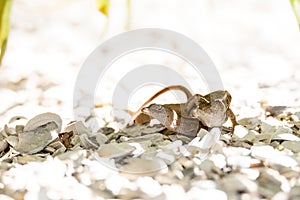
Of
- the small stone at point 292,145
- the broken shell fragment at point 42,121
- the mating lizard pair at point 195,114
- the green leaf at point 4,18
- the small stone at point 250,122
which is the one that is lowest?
the small stone at point 292,145

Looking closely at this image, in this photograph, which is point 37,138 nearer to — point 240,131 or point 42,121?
point 42,121

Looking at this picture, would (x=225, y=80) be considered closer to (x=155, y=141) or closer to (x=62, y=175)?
(x=155, y=141)

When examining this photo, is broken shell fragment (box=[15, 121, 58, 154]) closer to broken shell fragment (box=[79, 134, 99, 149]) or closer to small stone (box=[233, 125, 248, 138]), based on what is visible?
broken shell fragment (box=[79, 134, 99, 149])

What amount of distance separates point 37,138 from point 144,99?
0.31 m

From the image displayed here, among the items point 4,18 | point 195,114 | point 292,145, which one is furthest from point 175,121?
point 4,18

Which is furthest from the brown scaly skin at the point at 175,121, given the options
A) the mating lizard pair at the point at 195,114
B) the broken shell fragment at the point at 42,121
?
the broken shell fragment at the point at 42,121

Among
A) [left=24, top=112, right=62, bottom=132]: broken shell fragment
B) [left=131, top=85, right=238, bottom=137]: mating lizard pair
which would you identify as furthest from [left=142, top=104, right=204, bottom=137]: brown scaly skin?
[left=24, top=112, right=62, bottom=132]: broken shell fragment

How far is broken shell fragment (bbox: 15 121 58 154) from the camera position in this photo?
647 millimetres

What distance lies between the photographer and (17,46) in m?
1.10

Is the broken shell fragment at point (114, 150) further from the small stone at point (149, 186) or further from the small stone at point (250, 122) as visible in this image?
the small stone at point (250, 122)

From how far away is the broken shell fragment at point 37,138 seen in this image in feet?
2.12

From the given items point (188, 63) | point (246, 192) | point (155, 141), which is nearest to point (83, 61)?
point (188, 63)

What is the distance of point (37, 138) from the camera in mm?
663

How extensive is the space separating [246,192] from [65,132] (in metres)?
0.25
